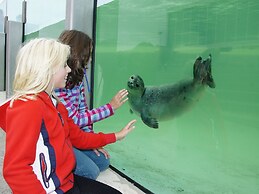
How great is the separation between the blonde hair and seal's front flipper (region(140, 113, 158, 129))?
1313mm

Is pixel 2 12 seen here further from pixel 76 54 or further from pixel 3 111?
pixel 3 111

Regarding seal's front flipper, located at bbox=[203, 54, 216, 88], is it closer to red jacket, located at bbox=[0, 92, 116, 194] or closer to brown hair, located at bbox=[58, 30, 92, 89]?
brown hair, located at bbox=[58, 30, 92, 89]

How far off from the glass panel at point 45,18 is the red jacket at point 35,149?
8.75ft

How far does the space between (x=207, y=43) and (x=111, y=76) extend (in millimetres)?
1302

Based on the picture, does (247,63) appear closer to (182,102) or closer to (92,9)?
(182,102)

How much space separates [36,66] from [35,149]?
1.02 ft

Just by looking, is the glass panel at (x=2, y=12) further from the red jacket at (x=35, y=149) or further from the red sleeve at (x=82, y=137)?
the red jacket at (x=35, y=149)

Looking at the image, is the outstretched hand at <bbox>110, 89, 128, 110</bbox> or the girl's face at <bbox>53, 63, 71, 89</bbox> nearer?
the girl's face at <bbox>53, 63, 71, 89</bbox>

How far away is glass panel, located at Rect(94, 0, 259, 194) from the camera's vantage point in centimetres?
176

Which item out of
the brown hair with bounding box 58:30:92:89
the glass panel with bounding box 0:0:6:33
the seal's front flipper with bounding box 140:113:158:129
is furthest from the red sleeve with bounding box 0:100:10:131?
the glass panel with bounding box 0:0:6:33

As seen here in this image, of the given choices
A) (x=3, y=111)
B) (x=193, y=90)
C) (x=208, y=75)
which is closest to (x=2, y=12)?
(x=193, y=90)

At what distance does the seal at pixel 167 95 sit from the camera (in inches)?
79.0

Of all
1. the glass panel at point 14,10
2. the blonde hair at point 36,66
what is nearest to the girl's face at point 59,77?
the blonde hair at point 36,66

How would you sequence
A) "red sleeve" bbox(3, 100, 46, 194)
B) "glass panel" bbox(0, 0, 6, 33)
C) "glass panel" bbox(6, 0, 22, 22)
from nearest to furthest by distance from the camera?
"red sleeve" bbox(3, 100, 46, 194) → "glass panel" bbox(6, 0, 22, 22) → "glass panel" bbox(0, 0, 6, 33)
